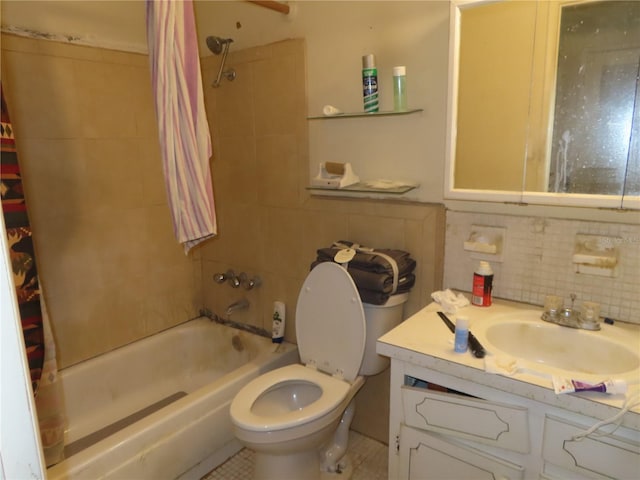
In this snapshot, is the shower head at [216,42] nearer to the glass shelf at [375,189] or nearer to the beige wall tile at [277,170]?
the beige wall tile at [277,170]

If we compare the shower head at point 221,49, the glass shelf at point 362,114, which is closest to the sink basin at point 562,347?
the glass shelf at point 362,114

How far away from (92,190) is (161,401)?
112 cm

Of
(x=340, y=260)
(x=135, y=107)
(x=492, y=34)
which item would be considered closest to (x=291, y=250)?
A: (x=340, y=260)

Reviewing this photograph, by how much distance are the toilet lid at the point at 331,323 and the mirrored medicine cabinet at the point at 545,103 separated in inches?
20.8

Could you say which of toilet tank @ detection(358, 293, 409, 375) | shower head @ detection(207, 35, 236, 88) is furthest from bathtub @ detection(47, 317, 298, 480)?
shower head @ detection(207, 35, 236, 88)

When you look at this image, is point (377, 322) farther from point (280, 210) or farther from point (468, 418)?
point (280, 210)

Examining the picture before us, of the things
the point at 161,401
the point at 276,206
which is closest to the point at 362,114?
the point at 276,206

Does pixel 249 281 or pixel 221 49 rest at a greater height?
pixel 221 49

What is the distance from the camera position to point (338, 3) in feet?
5.68

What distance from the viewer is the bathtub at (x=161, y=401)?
154cm

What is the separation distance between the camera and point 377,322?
168 cm

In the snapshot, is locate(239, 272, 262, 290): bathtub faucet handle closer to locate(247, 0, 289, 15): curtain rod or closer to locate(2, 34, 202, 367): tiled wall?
locate(2, 34, 202, 367): tiled wall

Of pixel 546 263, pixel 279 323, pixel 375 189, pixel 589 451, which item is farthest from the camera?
pixel 279 323

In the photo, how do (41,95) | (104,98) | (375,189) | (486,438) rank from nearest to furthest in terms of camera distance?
(486,438), (375,189), (41,95), (104,98)
